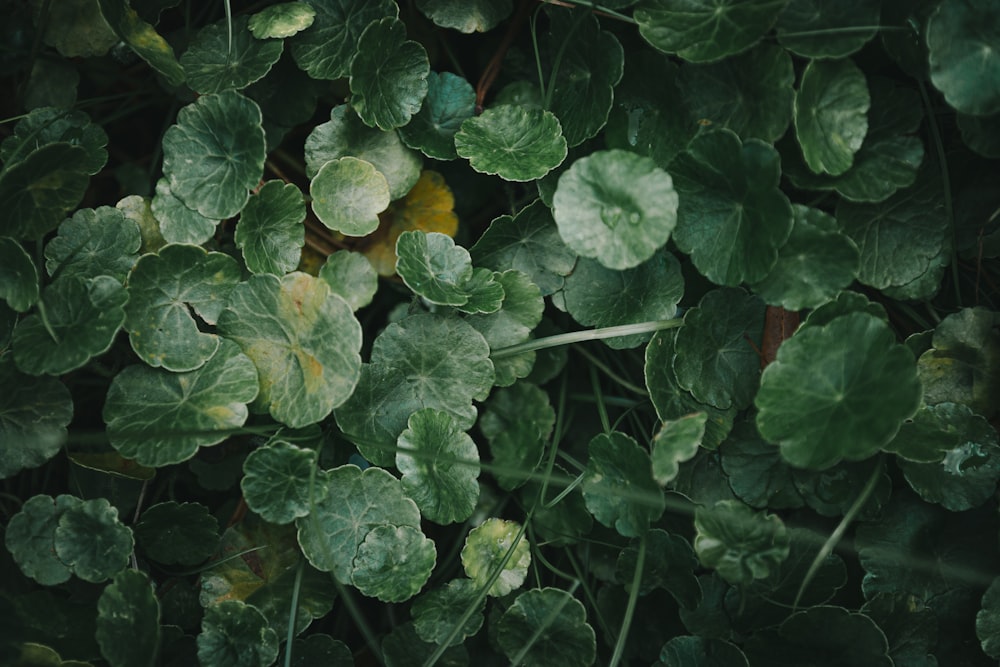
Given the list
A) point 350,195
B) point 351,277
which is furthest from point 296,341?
point 350,195

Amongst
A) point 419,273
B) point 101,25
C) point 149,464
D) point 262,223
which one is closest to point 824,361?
point 419,273

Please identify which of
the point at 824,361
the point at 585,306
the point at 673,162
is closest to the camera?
the point at 824,361

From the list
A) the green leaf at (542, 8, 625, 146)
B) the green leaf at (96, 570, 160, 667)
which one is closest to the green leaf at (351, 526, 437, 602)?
the green leaf at (96, 570, 160, 667)

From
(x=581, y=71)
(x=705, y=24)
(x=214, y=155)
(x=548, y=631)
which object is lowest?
(x=548, y=631)

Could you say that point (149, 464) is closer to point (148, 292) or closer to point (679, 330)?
point (148, 292)

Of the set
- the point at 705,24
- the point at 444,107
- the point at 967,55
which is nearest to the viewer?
the point at 967,55

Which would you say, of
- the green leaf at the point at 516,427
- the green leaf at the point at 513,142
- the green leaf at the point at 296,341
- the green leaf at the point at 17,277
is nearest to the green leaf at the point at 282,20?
the green leaf at the point at 513,142

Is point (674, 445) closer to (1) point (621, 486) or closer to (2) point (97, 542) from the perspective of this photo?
(1) point (621, 486)

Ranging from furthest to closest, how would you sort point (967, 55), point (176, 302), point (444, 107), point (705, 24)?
1. point (444, 107)
2. point (176, 302)
3. point (705, 24)
4. point (967, 55)
